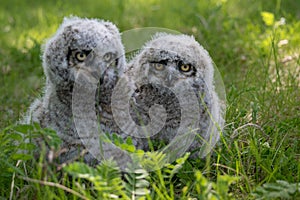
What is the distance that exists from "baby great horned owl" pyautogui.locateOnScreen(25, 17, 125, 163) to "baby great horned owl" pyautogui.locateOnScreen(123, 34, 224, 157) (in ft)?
0.68

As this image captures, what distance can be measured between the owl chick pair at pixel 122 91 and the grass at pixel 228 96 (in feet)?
0.65

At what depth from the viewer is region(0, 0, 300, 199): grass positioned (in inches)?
104

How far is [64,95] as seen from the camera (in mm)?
2906

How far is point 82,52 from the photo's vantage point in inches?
107

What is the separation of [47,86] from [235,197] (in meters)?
1.23

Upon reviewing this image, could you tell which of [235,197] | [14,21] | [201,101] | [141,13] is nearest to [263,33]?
[141,13]

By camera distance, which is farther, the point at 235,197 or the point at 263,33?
the point at 263,33

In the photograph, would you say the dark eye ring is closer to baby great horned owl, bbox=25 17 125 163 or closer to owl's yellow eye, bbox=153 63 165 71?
owl's yellow eye, bbox=153 63 165 71

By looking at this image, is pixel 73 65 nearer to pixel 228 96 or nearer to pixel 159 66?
pixel 159 66

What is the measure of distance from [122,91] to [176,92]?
0.31m

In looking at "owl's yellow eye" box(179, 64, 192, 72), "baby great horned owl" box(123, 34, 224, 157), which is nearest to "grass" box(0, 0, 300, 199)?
"baby great horned owl" box(123, 34, 224, 157)

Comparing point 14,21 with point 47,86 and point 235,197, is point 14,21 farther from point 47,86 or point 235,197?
point 235,197

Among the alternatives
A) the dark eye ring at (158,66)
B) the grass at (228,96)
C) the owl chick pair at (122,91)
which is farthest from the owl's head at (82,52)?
the grass at (228,96)

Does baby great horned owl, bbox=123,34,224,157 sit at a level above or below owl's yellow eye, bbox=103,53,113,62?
below
